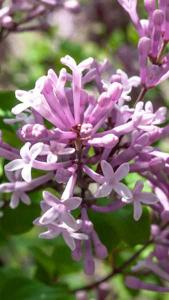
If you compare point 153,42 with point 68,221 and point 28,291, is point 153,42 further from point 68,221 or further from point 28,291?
point 28,291

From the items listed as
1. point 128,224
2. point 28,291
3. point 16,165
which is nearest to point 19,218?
point 28,291

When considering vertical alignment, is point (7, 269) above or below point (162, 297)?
above

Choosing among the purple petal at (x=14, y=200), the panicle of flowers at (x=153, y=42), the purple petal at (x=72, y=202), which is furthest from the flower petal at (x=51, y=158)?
the panicle of flowers at (x=153, y=42)

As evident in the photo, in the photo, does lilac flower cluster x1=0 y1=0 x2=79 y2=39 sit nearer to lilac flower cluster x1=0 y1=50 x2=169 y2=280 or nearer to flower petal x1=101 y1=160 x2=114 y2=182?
lilac flower cluster x1=0 y1=50 x2=169 y2=280

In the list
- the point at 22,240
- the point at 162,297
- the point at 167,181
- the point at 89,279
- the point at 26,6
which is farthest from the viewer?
the point at 89,279

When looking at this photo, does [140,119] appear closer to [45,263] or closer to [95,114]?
[95,114]

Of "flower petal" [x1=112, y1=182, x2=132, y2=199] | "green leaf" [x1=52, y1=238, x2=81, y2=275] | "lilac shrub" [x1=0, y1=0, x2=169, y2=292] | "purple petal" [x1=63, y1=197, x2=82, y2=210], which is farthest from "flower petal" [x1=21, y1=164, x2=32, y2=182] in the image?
"green leaf" [x1=52, y1=238, x2=81, y2=275]

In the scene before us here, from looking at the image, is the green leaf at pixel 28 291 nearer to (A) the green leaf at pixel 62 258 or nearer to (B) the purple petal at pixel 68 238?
(A) the green leaf at pixel 62 258

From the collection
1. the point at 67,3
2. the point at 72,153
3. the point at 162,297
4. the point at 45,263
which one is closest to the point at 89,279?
the point at 162,297
